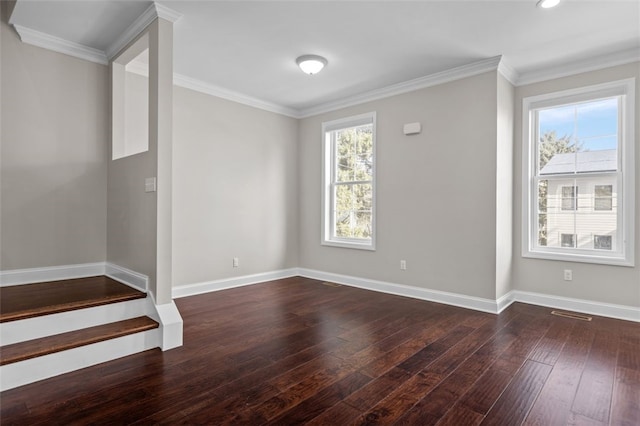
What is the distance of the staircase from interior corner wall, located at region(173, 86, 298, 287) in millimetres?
1378

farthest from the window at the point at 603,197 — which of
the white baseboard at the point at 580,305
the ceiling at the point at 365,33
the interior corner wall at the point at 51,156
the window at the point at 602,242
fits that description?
the interior corner wall at the point at 51,156

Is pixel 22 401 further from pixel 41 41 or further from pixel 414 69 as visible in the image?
pixel 414 69

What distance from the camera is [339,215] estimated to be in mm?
5469

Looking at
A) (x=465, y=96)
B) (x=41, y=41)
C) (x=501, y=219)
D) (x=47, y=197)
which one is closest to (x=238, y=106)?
(x=41, y=41)

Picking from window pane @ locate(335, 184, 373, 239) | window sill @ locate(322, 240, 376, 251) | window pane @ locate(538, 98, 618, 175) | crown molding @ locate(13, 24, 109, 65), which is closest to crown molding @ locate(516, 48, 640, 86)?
window pane @ locate(538, 98, 618, 175)

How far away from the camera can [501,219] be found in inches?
154

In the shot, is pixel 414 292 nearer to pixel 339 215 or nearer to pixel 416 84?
pixel 339 215

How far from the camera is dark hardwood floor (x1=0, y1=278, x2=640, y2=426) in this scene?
191 cm

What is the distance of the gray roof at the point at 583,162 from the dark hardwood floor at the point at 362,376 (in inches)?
62.5

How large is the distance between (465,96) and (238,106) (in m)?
2.95

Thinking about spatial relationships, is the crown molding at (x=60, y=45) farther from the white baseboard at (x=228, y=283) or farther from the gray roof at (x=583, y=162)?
the gray roof at (x=583, y=162)

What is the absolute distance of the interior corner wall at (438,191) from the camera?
3.87 metres

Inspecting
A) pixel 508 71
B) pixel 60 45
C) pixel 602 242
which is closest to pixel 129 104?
pixel 60 45

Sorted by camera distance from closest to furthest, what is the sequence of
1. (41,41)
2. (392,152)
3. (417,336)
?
(417,336) < (41,41) < (392,152)
